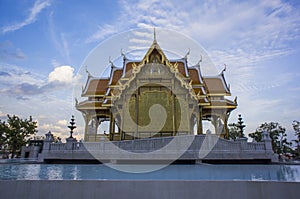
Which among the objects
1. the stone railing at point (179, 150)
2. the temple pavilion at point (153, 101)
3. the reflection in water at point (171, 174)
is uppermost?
the temple pavilion at point (153, 101)

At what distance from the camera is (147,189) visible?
100 inches

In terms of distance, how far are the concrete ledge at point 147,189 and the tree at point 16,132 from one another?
20.9 metres

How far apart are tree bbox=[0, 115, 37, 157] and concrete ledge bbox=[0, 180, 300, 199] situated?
20.9 metres

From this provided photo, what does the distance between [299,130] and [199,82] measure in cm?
962

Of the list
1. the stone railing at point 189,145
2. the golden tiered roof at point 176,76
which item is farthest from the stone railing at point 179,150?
the golden tiered roof at point 176,76

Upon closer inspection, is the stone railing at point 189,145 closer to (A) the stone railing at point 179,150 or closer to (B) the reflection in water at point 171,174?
(A) the stone railing at point 179,150

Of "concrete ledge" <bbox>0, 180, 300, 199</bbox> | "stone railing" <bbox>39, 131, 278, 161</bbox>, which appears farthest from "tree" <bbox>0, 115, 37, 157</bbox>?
"concrete ledge" <bbox>0, 180, 300, 199</bbox>

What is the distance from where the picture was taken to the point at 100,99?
1531 cm

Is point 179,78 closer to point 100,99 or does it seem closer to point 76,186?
point 100,99

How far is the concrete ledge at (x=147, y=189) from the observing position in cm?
247

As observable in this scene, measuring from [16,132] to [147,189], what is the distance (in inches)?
870

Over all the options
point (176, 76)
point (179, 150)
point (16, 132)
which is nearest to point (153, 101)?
point (176, 76)

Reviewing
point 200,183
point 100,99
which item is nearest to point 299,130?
point 100,99

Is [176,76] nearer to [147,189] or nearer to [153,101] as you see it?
[153,101]
